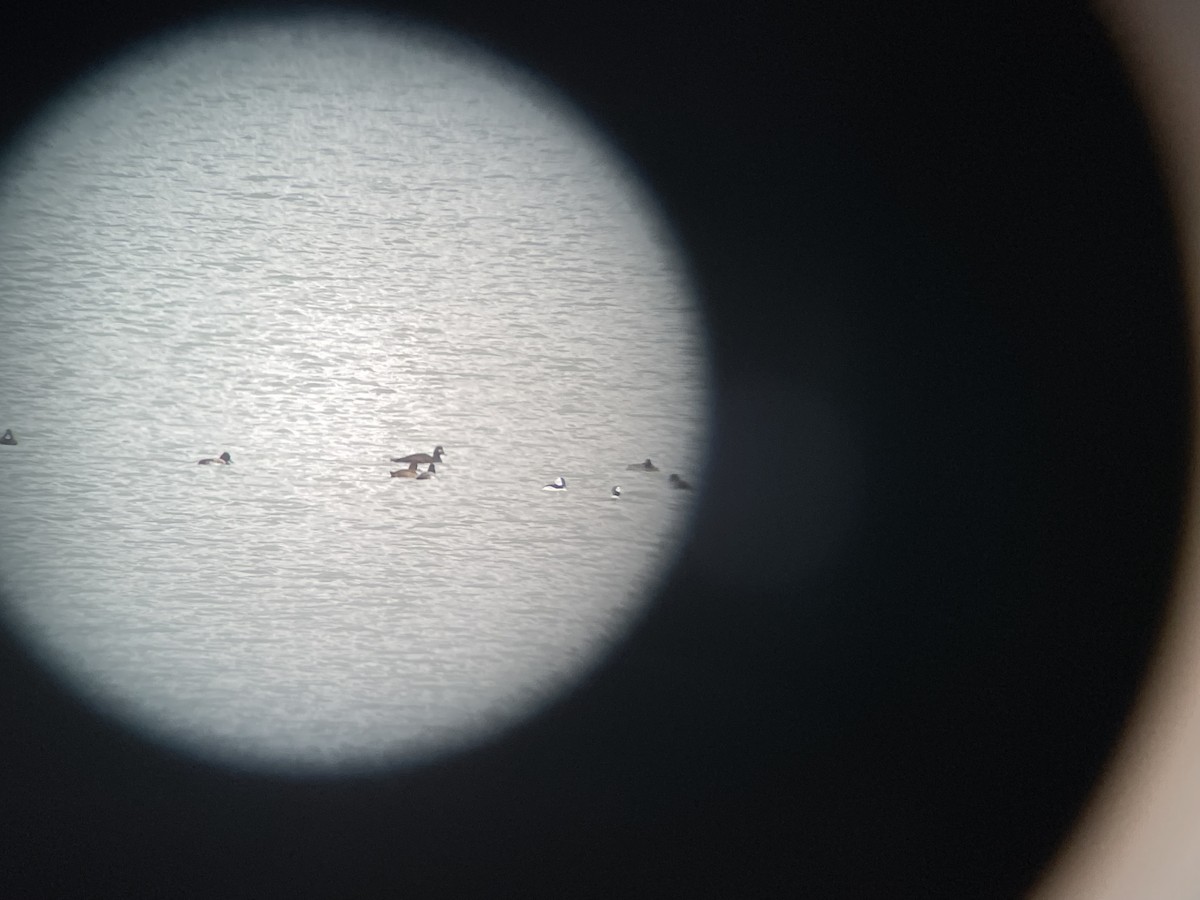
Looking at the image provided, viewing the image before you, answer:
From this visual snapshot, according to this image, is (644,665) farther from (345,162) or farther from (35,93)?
(35,93)

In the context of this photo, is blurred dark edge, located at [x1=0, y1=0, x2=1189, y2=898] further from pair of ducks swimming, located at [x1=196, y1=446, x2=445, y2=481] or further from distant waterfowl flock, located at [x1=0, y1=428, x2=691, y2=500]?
pair of ducks swimming, located at [x1=196, y1=446, x2=445, y2=481]

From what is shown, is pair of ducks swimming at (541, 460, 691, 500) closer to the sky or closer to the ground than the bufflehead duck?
closer to the sky

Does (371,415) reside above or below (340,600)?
above

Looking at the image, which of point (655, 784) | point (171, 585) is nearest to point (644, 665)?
point (655, 784)

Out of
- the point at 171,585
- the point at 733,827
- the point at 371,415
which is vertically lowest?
the point at 733,827

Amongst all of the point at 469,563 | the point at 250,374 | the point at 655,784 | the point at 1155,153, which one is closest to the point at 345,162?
the point at 250,374

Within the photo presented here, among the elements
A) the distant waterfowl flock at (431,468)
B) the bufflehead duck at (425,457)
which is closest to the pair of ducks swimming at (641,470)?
the distant waterfowl flock at (431,468)

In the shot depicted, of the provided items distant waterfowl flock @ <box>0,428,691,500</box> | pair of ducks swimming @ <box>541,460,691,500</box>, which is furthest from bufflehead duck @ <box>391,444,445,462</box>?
pair of ducks swimming @ <box>541,460,691,500</box>
